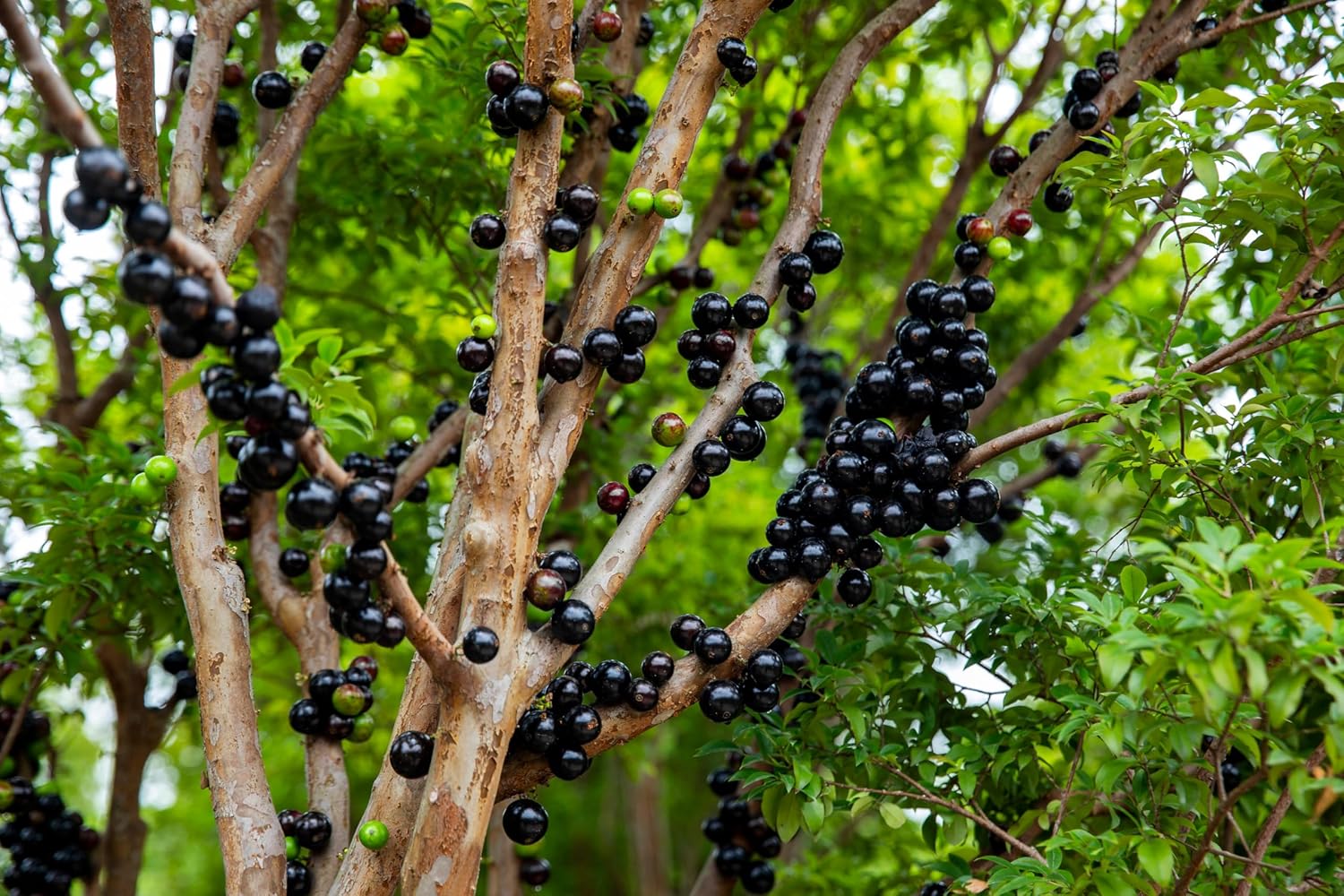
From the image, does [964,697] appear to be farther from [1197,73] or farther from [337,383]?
[1197,73]

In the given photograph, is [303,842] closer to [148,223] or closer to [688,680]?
[688,680]

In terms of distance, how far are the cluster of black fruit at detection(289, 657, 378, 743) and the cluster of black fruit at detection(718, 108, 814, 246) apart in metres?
2.99

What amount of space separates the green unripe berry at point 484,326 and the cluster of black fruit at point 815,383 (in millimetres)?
2882

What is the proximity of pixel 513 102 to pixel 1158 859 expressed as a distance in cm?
285

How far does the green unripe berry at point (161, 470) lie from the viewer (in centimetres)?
345

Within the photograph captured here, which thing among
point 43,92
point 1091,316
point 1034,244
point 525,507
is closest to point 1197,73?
point 1034,244

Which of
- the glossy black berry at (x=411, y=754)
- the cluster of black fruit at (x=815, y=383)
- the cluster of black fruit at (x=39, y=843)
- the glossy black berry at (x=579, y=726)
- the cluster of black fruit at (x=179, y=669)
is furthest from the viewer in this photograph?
the cluster of black fruit at (x=815, y=383)

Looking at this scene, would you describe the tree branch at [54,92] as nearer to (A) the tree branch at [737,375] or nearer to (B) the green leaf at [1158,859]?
(A) the tree branch at [737,375]

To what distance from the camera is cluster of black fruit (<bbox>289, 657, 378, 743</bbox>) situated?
3.85 metres

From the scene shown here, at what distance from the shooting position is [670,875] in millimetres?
9828

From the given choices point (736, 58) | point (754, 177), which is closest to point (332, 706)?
point (736, 58)

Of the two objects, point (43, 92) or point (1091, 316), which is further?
point (1091, 316)

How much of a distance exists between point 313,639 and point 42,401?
466cm

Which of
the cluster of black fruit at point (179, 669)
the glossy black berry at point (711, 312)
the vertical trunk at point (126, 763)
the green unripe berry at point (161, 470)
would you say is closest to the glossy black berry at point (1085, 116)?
the glossy black berry at point (711, 312)
